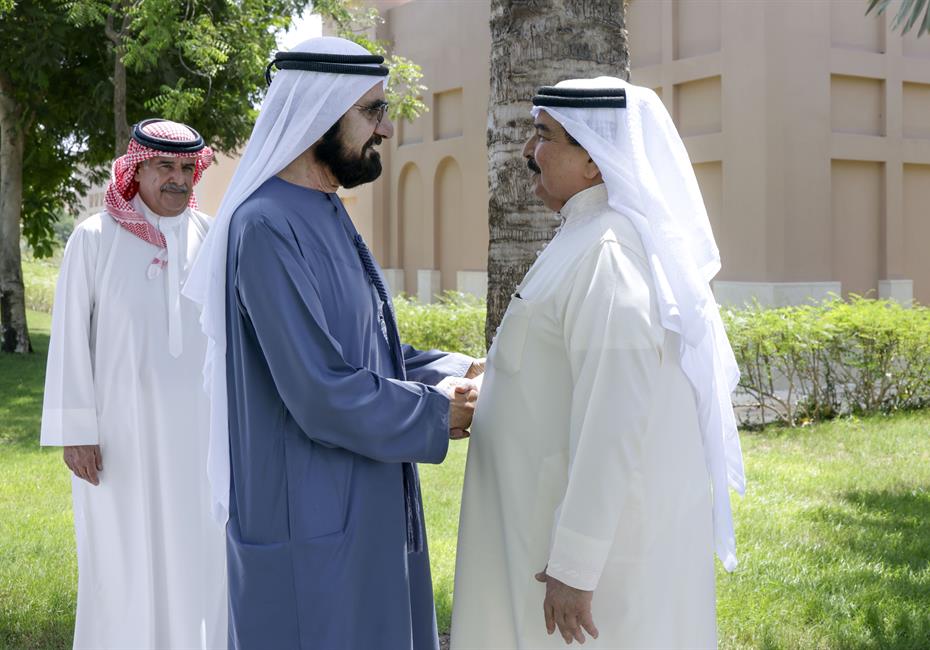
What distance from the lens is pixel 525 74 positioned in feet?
14.1

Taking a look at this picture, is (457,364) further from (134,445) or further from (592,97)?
(134,445)

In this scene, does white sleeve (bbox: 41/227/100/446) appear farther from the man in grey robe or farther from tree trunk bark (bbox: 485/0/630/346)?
tree trunk bark (bbox: 485/0/630/346)

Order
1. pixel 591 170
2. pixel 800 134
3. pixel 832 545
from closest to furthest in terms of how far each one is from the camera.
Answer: pixel 591 170 < pixel 832 545 < pixel 800 134

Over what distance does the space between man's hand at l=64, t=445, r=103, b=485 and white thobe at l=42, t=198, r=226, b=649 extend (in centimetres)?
4

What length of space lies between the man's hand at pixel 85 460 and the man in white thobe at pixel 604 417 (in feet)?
5.85

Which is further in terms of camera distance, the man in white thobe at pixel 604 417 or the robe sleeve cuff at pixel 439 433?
the robe sleeve cuff at pixel 439 433

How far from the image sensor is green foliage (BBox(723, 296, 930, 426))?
34.5 ft

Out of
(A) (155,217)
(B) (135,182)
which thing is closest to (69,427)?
(A) (155,217)

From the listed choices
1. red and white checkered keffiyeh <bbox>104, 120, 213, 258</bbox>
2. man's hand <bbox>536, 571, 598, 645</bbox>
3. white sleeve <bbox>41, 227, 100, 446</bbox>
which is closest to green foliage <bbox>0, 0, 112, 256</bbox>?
red and white checkered keffiyeh <bbox>104, 120, 213, 258</bbox>

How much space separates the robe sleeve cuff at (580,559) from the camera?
2525 millimetres

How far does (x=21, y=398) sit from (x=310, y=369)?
11.5 meters

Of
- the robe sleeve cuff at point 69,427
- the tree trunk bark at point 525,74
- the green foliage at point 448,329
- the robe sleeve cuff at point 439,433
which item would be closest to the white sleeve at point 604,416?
the robe sleeve cuff at point 439,433

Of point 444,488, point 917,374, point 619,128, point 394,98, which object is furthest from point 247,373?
point 394,98

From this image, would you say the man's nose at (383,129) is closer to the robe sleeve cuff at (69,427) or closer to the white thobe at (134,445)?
the white thobe at (134,445)
